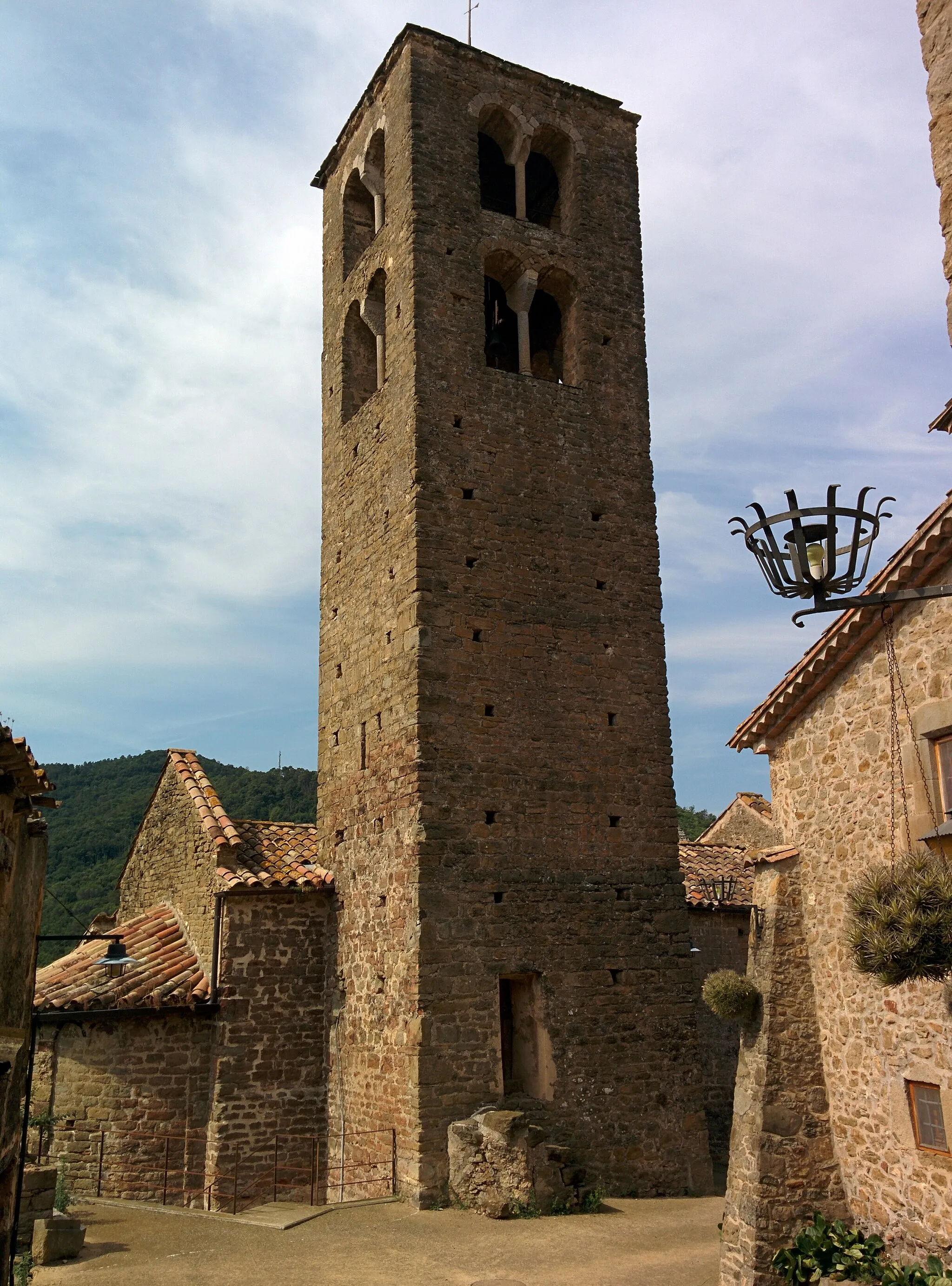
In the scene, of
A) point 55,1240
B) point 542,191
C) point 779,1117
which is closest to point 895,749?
point 779,1117

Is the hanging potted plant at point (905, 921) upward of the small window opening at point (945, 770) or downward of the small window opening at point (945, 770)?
downward

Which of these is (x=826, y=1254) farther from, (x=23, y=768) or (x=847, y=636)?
(x=23, y=768)

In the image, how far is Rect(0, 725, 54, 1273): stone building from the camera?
7590 mm

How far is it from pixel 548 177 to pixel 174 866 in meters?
13.2

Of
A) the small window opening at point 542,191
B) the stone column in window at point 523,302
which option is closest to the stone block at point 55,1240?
the stone column in window at point 523,302

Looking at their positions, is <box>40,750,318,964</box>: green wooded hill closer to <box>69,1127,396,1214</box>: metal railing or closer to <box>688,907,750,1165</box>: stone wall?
<box>69,1127,396,1214</box>: metal railing

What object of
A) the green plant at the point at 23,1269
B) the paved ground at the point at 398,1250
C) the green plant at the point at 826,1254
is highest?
the green plant at the point at 826,1254

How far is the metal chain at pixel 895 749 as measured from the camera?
337 inches

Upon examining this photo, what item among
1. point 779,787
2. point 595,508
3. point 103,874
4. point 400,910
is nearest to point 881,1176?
point 779,787

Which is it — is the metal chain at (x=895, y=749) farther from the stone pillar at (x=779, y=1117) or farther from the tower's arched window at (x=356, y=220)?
the tower's arched window at (x=356, y=220)

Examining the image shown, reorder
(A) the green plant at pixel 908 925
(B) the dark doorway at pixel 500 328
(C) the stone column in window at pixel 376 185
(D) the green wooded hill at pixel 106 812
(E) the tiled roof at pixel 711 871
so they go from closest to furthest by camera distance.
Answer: (A) the green plant at pixel 908 925
(E) the tiled roof at pixel 711 871
(B) the dark doorway at pixel 500 328
(C) the stone column in window at pixel 376 185
(D) the green wooded hill at pixel 106 812

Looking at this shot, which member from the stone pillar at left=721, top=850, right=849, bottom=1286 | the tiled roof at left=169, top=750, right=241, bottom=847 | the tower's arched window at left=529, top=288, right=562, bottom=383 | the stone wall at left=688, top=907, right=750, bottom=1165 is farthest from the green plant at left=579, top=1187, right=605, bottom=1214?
the tower's arched window at left=529, top=288, right=562, bottom=383

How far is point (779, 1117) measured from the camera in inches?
370

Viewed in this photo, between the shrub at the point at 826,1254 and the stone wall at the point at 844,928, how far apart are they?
17 cm
